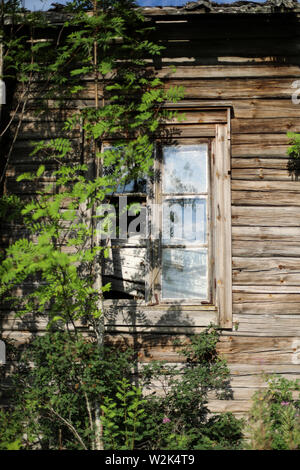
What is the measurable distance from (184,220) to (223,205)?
0.45 meters

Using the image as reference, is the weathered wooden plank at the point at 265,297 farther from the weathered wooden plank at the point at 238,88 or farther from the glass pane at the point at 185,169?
the weathered wooden plank at the point at 238,88

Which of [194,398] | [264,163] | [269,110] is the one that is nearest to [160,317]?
[194,398]

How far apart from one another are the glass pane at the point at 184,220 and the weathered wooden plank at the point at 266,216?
1.18ft

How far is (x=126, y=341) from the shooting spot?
164 inches

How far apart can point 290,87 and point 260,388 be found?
10.6ft

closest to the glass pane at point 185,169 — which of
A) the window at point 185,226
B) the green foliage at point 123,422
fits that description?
the window at point 185,226

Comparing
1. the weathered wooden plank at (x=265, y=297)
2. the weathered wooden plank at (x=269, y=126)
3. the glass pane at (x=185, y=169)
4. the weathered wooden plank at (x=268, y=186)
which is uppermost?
the weathered wooden plank at (x=269, y=126)

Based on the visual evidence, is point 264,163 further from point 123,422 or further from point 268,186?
point 123,422

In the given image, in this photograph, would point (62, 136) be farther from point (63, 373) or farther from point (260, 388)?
point (260, 388)

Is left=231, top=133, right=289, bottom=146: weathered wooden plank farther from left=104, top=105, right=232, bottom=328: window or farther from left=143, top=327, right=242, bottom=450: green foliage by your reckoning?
left=143, top=327, right=242, bottom=450: green foliage

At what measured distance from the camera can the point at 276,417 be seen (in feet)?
12.4

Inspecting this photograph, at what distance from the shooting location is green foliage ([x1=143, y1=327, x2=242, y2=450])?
12.0 ft

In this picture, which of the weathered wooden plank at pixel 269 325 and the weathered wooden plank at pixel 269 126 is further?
the weathered wooden plank at pixel 269 126

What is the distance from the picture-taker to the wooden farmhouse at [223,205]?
414 centimetres
